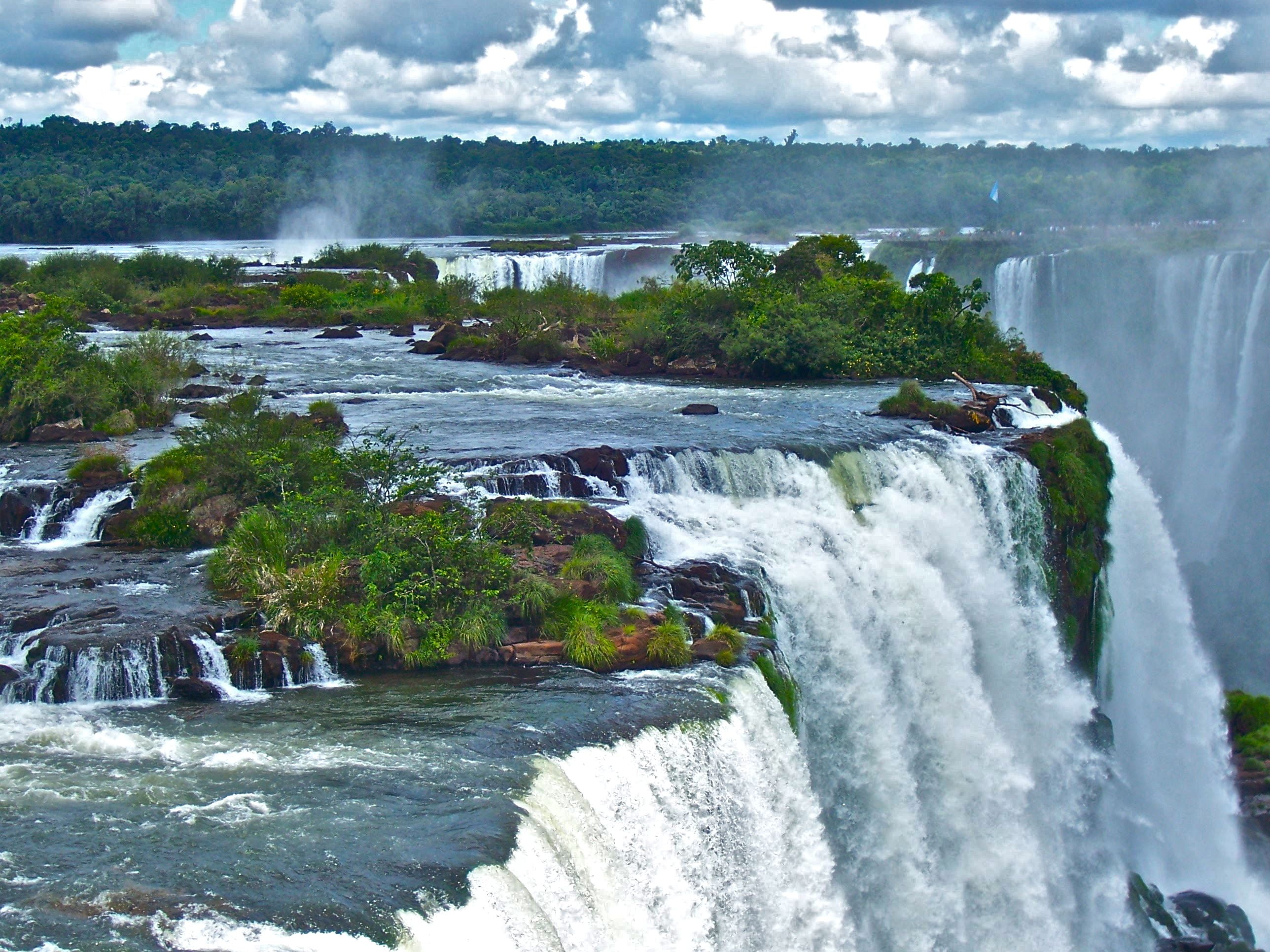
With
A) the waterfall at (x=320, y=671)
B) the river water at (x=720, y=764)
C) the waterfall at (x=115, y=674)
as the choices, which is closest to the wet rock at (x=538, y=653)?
the river water at (x=720, y=764)

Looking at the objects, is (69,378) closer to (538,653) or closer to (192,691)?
(192,691)

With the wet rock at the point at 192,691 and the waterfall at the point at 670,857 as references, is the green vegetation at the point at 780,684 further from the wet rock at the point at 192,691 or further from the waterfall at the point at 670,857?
the wet rock at the point at 192,691

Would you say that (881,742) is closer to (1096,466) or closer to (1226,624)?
(1096,466)

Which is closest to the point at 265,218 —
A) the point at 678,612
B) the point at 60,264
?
the point at 60,264

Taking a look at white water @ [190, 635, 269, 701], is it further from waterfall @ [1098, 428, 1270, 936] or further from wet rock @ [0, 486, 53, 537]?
waterfall @ [1098, 428, 1270, 936]

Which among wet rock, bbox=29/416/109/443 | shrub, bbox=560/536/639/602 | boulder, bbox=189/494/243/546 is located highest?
wet rock, bbox=29/416/109/443

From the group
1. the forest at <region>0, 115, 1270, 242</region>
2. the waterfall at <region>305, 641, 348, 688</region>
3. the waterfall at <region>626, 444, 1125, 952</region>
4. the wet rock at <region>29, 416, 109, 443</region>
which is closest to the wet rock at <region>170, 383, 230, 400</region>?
the wet rock at <region>29, 416, 109, 443</region>
